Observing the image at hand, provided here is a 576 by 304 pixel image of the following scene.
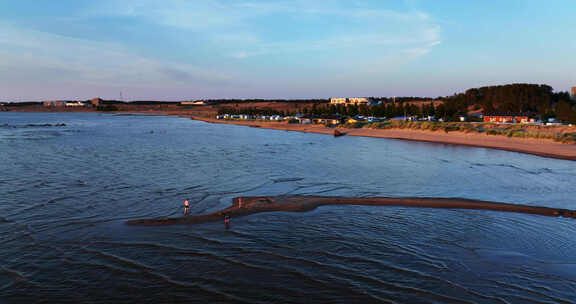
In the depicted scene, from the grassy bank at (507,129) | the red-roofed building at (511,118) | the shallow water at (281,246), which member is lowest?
the shallow water at (281,246)

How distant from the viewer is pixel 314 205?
22953mm

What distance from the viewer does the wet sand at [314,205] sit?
1995 cm

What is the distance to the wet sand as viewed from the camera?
20.0 m

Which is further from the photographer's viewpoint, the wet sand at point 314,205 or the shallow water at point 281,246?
the wet sand at point 314,205

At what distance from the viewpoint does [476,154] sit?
164 feet

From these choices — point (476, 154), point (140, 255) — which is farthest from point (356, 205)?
point (476, 154)

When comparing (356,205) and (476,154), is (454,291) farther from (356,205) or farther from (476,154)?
(476,154)

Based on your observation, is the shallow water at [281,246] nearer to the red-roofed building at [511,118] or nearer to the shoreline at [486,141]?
the shoreline at [486,141]

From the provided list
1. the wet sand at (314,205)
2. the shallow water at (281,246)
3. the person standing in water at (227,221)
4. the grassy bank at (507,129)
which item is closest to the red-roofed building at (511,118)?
the grassy bank at (507,129)

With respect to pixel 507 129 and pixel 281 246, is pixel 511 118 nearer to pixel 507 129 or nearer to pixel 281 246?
pixel 507 129

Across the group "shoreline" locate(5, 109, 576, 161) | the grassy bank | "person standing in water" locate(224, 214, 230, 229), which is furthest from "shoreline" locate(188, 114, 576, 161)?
"person standing in water" locate(224, 214, 230, 229)

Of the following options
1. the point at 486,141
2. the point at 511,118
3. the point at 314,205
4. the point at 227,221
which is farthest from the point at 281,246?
the point at 511,118

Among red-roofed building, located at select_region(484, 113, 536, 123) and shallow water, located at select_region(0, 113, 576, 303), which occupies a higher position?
red-roofed building, located at select_region(484, 113, 536, 123)

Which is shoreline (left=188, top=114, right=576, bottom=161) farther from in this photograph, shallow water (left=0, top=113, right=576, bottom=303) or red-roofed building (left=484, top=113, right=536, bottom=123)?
red-roofed building (left=484, top=113, right=536, bottom=123)
